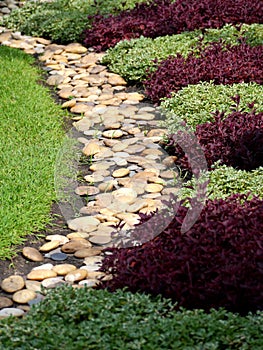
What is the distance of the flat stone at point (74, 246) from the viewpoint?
13.8ft

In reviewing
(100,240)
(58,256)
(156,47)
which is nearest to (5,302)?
(58,256)

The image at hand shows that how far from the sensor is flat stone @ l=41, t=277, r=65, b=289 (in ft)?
12.7

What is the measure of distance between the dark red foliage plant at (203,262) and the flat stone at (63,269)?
0.28 metres

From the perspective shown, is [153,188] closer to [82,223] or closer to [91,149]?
[82,223]

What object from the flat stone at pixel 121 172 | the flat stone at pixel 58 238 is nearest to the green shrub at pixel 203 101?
the flat stone at pixel 121 172

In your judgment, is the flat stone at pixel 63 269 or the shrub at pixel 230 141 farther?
the shrub at pixel 230 141

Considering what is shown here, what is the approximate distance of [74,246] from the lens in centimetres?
423

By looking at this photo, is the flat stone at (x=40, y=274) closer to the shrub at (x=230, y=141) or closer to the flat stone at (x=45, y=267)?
the flat stone at (x=45, y=267)

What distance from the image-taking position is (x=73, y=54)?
7.59 metres

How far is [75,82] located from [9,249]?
9.84 ft

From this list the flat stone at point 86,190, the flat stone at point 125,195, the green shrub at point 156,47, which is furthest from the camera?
the green shrub at point 156,47

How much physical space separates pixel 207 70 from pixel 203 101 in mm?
769

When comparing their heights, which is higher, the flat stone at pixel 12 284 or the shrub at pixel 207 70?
the shrub at pixel 207 70

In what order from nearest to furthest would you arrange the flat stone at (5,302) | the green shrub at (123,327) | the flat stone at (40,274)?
the green shrub at (123,327), the flat stone at (5,302), the flat stone at (40,274)
